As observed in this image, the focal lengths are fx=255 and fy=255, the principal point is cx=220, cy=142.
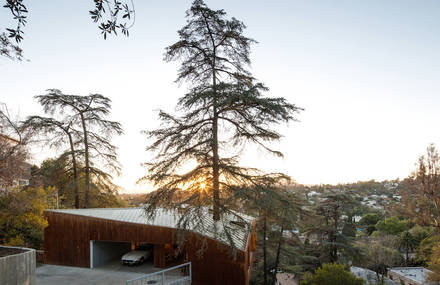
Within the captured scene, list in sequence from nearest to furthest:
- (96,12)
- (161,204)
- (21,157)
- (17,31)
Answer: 1. (96,12)
2. (17,31)
3. (161,204)
4. (21,157)

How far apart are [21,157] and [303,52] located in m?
16.1

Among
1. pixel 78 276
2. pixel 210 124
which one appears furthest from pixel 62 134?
pixel 210 124

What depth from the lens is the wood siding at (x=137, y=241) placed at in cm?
1026

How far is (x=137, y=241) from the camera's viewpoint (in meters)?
11.5

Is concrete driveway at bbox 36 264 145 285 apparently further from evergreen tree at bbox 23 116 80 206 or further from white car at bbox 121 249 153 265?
evergreen tree at bbox 23 116 80 206

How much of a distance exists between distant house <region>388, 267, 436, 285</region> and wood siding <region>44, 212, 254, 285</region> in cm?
2211

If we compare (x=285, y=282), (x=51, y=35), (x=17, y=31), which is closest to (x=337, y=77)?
(x=51, y=35)

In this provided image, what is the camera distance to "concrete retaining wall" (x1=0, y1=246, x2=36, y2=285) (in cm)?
771

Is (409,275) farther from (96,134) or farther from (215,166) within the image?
(96,134)

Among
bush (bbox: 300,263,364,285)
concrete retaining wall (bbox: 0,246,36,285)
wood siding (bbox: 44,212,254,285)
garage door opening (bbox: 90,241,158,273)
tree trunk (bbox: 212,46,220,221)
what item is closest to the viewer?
concrete retaining wall (bbox: 0,246,36,285)

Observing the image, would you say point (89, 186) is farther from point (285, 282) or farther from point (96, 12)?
point (285, 282)

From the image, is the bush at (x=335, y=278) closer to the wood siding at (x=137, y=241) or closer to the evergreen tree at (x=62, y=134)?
the wood siding at (x=137, y=241)

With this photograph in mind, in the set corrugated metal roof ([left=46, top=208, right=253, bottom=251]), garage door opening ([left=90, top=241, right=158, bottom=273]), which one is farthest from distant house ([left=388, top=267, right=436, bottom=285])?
garage door opening ([left=90, top=241, right=158, bottom=273])

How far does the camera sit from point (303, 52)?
1582 cm
